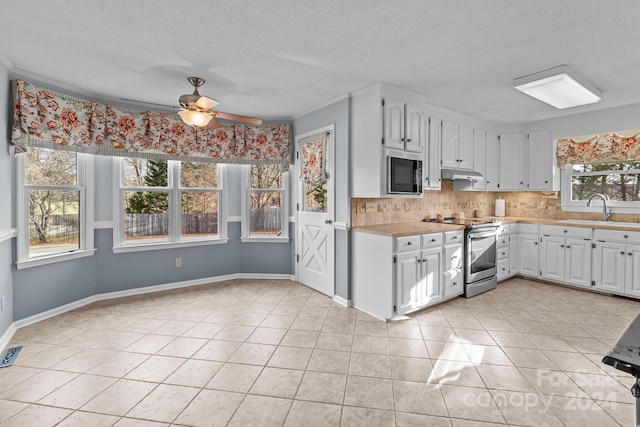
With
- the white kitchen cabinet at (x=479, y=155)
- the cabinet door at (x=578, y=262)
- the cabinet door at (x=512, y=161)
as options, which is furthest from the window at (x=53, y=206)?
the cabinet door at (x=578, y=262)

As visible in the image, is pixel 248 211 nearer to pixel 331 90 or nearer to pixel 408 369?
pixel 331 90

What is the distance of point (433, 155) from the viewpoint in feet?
13.4

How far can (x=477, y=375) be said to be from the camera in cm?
225

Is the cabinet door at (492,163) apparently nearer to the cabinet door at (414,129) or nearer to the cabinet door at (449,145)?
the cabinet door at (449,145)

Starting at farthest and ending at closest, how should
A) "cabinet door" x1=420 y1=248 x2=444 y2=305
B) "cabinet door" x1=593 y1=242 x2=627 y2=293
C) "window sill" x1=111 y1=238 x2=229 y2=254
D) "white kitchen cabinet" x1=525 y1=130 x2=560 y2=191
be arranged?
"white kitchen cabinet" x1=525 y1=130 x2=560 y2=191 → "window sill" x1=111 y1=238 x2=229 y2=254 → "cabinet door" x1=593 y1=242 x2=627 y2=293 → "cabinet door" x1=420 y1=248 x2=444 y2=305

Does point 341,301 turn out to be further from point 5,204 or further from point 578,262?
point 5,204

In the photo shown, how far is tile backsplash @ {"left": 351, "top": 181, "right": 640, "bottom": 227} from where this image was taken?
3893 millimetres

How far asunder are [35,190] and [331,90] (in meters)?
3.32

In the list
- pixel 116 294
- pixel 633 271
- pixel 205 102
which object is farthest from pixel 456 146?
pixel 116 294

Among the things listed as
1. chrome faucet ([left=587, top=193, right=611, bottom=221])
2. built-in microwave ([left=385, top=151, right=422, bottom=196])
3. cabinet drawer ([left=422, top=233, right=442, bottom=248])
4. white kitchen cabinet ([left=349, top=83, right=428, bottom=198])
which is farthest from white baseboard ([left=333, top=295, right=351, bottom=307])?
chrome faucet ([left=587, top=193, right=611, bottom=221])

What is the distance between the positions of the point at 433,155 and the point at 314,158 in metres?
1.58

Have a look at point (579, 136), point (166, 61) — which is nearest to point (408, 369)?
point (166, 61)

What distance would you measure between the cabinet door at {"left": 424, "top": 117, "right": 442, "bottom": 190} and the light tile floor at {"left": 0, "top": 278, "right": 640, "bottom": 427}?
1.57 metres

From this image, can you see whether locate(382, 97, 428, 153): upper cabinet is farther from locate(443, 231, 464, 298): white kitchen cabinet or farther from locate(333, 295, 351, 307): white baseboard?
locate(333, 295, 351, 307): white baseboard
